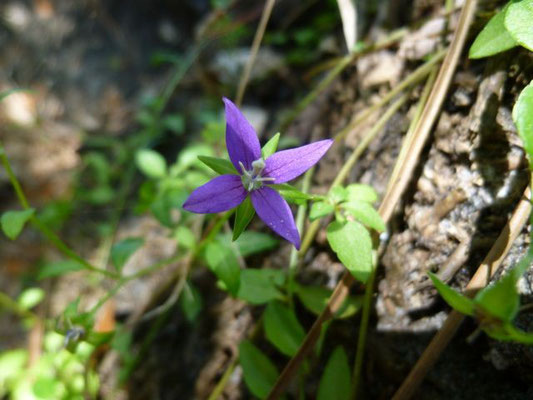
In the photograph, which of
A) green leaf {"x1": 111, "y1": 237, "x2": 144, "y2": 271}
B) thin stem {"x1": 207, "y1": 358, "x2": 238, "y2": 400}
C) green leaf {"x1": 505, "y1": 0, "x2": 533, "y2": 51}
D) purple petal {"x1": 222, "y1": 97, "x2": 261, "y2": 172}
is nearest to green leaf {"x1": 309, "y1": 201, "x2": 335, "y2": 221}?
purple petal {"x1": 222, "y1": 97, "x2": 261, "y2": 172}

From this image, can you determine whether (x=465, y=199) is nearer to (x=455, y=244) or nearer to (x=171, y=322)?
(x=455, y=244)

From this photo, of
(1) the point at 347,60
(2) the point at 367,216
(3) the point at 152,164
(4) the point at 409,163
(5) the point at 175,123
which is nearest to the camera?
(2) the point at 367,216

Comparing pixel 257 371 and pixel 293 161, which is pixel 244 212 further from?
pixel 257 371

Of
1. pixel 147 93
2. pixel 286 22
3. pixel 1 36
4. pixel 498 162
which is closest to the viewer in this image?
pixel 498 162

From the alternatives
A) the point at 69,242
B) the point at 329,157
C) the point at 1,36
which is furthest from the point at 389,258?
the point at 1,36

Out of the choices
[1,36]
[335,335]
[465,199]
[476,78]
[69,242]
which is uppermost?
[1,36]

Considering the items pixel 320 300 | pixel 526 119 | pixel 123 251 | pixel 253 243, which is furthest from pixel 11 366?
pixel 526 119

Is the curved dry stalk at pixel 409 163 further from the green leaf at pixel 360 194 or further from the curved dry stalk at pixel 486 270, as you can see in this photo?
the curved dry stalk at pixel 486 270
